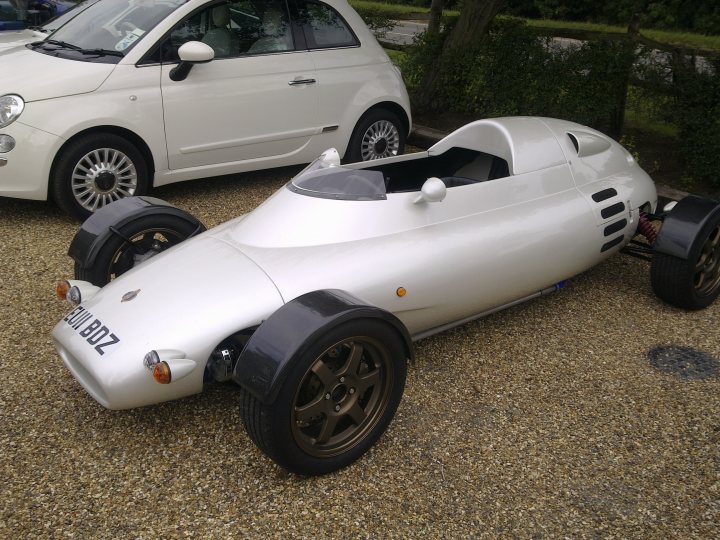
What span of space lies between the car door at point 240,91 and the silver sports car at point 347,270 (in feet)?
6.43

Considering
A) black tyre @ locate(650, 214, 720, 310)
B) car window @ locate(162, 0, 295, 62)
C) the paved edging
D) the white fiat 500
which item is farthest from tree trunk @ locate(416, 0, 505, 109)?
black tyre @ locate(650, 214, 720, 310)

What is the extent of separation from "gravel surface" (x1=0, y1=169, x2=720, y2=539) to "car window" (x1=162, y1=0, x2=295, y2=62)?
272cm

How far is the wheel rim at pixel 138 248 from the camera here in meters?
4.01

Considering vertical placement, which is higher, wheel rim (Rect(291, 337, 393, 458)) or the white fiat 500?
the white fiat 500

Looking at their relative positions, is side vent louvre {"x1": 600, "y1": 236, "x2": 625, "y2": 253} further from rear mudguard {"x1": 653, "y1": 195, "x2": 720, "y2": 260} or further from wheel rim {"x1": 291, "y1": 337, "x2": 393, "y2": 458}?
wheel rim {"x1": 291, "y1": 337, "x2": 393, "y2": 458}

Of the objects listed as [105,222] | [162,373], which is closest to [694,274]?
[162,373]

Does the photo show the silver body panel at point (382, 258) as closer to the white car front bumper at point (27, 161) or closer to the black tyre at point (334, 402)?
the black tyre at point (334, 402)

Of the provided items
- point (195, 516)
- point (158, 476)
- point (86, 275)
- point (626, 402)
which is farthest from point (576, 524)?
point (86, 275)

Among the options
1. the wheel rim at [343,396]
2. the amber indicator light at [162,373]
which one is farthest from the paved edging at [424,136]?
the amber indicator light at [162,373]

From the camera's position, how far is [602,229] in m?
4.49

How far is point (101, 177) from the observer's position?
5652 mm

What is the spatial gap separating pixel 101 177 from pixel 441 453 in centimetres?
379

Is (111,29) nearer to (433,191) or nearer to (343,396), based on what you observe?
(433,191)

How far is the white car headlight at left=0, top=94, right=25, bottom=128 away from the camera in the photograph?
526cm
